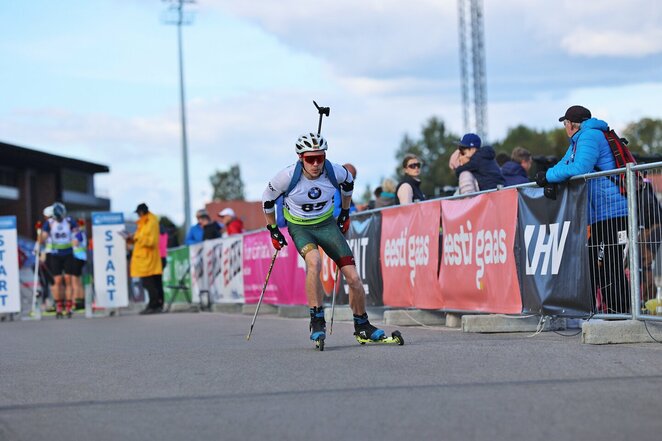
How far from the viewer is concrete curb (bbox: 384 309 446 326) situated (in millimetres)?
13734

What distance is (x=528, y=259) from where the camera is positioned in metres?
11.1

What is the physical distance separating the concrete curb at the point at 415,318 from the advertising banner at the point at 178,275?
12.4 m

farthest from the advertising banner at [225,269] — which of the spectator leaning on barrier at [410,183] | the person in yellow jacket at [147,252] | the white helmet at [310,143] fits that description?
the white helmet at [310,143]

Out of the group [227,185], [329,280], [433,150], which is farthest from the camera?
[227,185]

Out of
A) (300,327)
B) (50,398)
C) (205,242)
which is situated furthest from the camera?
(205,242)

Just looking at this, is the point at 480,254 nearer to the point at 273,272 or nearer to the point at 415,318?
the point at 415,318

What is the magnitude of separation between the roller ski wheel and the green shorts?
0.69 meters

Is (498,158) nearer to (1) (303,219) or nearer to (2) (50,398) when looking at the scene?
(1) (303,219)

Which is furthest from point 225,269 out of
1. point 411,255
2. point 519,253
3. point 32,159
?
point 32,159

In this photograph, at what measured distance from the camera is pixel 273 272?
65.8 feet

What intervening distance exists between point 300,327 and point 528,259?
4389 millimetres

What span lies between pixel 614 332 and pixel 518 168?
222 inches

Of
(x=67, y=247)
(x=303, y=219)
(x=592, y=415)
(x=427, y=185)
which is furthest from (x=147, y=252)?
(x=427, y=185)

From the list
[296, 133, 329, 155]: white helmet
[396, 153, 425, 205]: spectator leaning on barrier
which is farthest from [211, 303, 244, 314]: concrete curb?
[296, 133, 329, 155]: white helmet
